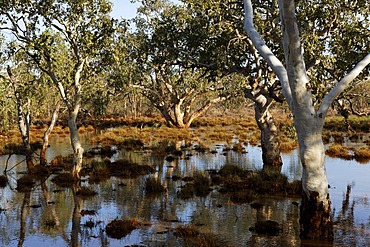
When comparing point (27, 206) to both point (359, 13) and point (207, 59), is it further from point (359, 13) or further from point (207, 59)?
point (359, 13)

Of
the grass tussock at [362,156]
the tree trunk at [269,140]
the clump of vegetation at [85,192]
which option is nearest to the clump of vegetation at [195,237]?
the clump of vegetation at [85,192]

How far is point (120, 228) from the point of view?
32.5 feet

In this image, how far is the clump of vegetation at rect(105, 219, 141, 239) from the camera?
9.70 m

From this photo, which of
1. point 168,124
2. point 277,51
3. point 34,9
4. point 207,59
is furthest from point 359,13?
point 168,124

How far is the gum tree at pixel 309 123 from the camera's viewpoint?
854 cm

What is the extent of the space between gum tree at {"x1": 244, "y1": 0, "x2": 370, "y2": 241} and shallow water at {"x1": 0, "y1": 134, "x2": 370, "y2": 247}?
0.50m

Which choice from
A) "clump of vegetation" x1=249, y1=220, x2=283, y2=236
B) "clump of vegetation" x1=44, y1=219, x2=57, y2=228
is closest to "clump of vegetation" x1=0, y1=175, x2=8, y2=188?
"clump of vegetation" x1=44, y1=219, x2=57, y2=228

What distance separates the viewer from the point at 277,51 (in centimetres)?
1753

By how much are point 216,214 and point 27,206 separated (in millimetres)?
5660

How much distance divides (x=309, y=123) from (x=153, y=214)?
5192 mm

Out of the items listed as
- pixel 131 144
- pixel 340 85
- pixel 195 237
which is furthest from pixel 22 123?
pixel 340 85

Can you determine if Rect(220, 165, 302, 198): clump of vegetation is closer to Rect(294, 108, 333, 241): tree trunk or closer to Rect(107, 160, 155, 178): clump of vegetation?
Rect(107, 160, 155, 178): clump of vegetation

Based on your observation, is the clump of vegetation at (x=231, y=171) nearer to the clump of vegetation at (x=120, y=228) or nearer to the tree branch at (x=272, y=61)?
the clump of vegetation at (x=120, y=228)

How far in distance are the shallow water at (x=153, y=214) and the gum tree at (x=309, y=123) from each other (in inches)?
19.7
